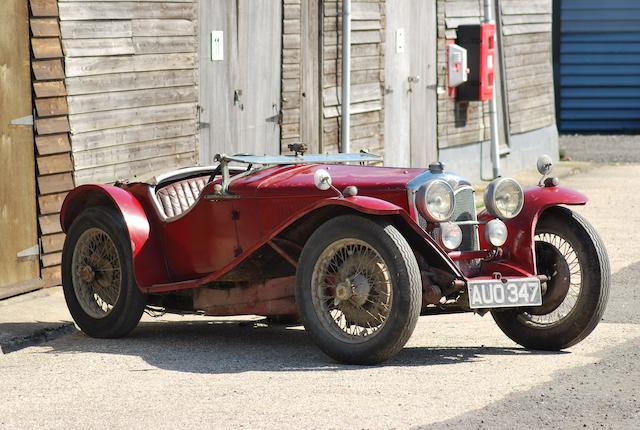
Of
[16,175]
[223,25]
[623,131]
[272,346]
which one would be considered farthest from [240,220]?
[623,131]

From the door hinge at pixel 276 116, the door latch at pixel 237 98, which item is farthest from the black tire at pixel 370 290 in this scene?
the door hinge at pixel 276 116

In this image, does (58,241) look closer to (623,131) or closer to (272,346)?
(272,346)

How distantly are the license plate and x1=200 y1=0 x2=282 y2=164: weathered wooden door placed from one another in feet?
16.4

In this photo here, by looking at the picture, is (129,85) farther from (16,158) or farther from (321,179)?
(321,179)

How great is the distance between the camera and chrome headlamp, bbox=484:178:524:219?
26.1 ft

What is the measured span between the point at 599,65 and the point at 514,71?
22.1ft

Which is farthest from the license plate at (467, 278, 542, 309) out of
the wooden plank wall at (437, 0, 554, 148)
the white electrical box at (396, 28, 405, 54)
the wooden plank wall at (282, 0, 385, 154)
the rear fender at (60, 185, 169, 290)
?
the wooden plank wall at (437, 0, 554, 148)

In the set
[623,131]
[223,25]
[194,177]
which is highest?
[223,25]

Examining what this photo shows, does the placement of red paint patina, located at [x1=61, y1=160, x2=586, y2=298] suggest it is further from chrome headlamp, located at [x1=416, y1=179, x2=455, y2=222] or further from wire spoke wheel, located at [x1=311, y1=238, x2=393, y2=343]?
wire spoke wheel, located at [x1=311, y1=238, x2=393, y2=343]

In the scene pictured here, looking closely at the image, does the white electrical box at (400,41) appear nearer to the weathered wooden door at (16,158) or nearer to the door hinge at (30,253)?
Result: the weathered wooden door at (16,158)

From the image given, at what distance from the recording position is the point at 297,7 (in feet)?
44.2

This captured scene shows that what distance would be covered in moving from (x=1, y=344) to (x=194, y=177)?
1633mm

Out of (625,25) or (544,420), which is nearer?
(544,420)

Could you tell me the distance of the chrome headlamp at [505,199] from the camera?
7.96 m
